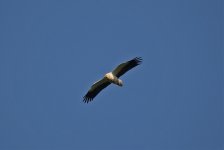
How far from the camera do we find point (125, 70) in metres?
26.0

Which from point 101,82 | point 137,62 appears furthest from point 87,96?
point 137,62

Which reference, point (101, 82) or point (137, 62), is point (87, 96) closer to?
point (101, 82)

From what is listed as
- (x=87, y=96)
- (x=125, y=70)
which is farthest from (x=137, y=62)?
(x=87, y=96)

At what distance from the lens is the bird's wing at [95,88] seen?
26544 millimetres

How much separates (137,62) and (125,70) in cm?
55

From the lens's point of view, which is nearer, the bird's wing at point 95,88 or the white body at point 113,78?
the white body at point 113,78

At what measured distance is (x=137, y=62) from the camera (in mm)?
25938

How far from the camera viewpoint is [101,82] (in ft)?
87.1

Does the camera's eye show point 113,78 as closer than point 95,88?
Yes

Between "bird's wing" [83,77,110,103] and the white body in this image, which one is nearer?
the white body

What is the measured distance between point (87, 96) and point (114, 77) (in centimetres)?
189

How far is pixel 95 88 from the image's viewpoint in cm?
2689

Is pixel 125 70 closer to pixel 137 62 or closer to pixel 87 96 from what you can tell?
pixel 137 62

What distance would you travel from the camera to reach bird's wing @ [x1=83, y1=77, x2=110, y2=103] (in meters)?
26.5
